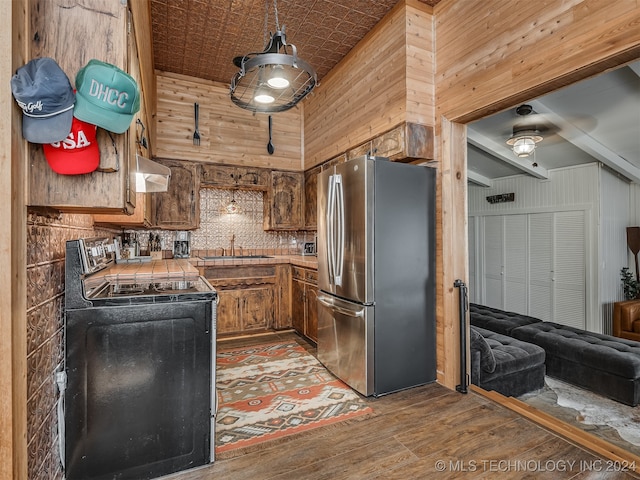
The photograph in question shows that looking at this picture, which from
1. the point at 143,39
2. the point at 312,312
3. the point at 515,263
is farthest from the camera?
the point at 515,263

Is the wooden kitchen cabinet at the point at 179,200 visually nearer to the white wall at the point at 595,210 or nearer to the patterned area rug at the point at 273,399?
the patterned area rug at the point at 273,399

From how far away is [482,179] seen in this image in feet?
21.7

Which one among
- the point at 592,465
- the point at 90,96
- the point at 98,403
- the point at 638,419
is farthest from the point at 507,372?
the point at 90,96

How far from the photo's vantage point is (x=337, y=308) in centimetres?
297

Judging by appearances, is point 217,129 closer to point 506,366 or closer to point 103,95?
point 103,95

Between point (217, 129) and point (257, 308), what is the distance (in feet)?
8.26

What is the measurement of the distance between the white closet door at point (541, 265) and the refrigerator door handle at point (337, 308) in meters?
4.42

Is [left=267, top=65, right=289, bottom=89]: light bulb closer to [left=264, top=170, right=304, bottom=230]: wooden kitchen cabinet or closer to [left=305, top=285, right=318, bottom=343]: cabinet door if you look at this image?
[left=305, top=285, right=318, bottom=343]: cabinet door

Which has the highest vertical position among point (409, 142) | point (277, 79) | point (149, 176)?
point (277, 79)

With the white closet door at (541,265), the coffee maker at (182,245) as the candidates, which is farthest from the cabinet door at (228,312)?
the white closet door at (541,265)

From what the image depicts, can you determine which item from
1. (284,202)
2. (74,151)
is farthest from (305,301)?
(74,151)

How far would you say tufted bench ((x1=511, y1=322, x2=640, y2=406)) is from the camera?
299cm

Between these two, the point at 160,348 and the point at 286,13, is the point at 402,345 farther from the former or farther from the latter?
the point at 286,13

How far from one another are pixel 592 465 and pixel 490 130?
4168 mm
